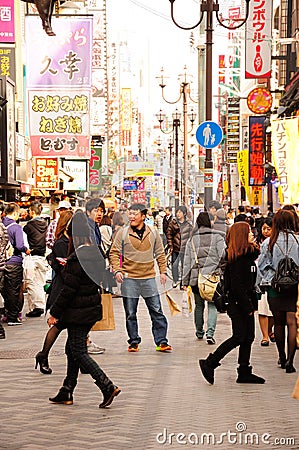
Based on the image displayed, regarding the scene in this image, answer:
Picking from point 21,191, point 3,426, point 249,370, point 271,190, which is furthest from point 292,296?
point 271,190

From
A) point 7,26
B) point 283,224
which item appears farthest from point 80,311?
point 7,26

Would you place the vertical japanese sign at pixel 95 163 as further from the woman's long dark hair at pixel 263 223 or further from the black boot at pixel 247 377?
the black boot at pixel 247 377

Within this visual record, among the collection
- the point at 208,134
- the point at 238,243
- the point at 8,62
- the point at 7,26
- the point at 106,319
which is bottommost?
the point at 106,319

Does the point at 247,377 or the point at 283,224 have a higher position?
the point at 283,224

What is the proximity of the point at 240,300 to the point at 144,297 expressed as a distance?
8.17 ft

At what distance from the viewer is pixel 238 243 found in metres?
10.7

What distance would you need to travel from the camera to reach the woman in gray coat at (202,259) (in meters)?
13.7

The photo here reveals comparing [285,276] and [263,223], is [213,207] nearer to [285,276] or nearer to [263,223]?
[263,223]

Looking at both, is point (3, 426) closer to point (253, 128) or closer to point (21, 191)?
point (21, 191)

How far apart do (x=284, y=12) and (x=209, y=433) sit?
3516cm

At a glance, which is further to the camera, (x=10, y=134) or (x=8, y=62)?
(x=8, y=62)

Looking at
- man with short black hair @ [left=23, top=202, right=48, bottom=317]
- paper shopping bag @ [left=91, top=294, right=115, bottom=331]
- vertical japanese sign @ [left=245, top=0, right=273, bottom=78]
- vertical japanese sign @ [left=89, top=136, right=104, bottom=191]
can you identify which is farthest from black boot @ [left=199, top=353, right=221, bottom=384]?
vertical japanese sign @ [left=89, top=136, right=104, bottom=191]

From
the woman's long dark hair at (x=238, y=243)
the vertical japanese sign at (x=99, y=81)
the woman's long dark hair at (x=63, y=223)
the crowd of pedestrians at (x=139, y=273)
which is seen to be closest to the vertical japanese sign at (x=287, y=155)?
the crowd of pedestrians at (x=139, y=273)

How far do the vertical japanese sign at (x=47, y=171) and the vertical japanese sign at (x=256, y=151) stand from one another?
45.6ft
